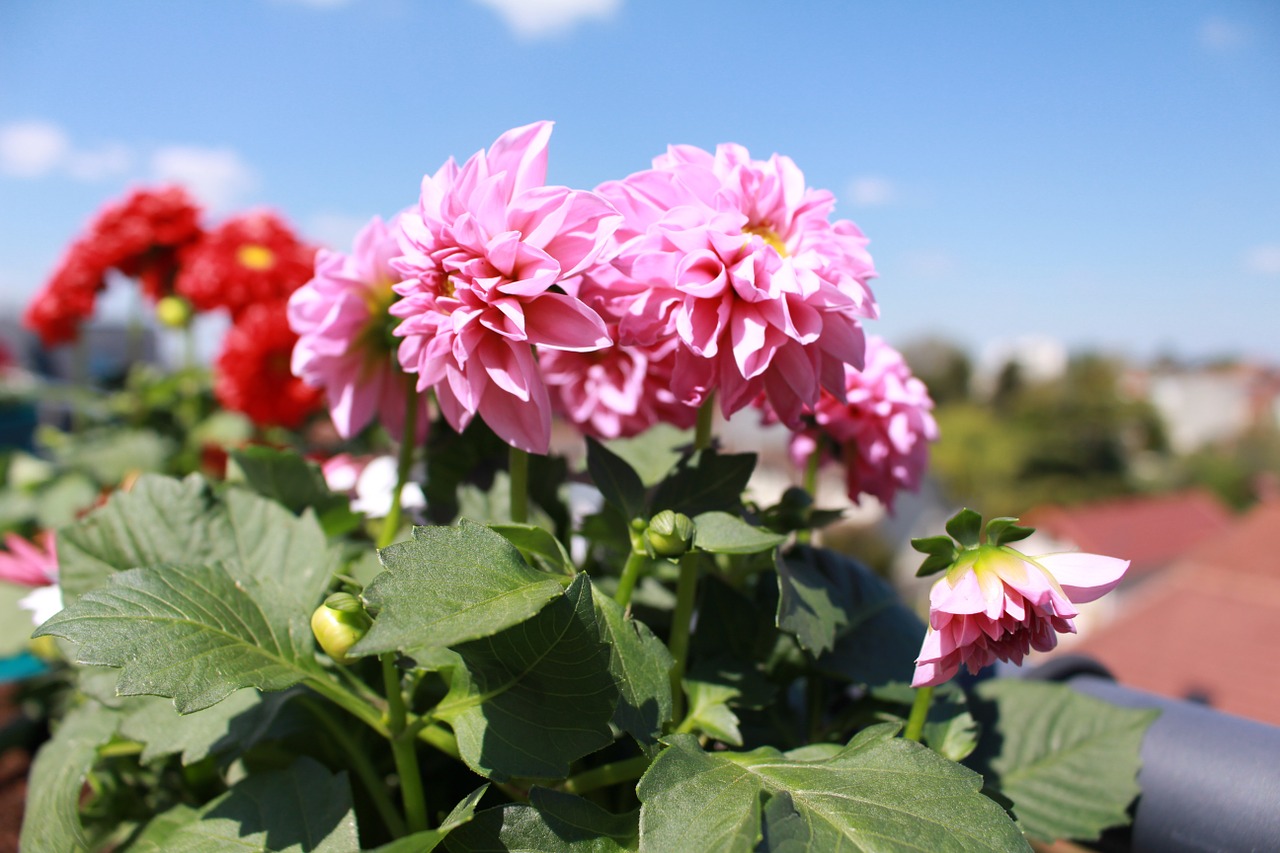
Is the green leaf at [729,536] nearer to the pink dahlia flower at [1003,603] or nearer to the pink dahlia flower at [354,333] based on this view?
the pink dahlia flower at [1003,603]

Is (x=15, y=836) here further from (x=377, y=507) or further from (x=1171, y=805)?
(x=1171, y=805)

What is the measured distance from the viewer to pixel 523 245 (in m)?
0.44

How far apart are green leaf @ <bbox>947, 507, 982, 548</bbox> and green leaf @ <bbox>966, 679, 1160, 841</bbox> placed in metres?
0.22

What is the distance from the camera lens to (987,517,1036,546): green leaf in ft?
1.40

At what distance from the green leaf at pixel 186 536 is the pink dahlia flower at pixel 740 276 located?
28 centimetres

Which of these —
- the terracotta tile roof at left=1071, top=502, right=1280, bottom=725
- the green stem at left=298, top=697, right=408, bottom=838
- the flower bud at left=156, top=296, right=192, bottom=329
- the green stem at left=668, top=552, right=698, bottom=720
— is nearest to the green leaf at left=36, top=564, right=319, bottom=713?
the green stem at left=298, top=697, right=408, bottom=838

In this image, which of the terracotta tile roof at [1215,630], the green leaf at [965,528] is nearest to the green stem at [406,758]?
the green leaf at [965,528]

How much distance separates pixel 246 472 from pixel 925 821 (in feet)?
1.77

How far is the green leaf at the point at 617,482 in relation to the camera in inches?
20.2

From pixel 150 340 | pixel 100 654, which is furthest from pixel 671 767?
pixel 150 340

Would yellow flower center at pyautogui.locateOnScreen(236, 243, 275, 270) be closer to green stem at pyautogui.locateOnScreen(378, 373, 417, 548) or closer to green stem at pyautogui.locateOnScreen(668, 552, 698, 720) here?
green stem at pyautogui.locateOnScreen(378, 373, 417, 548)

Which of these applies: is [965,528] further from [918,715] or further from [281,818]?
[281,818]

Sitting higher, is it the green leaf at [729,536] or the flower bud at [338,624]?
the green leaf at [729,536]

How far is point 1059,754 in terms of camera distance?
1.99ft
